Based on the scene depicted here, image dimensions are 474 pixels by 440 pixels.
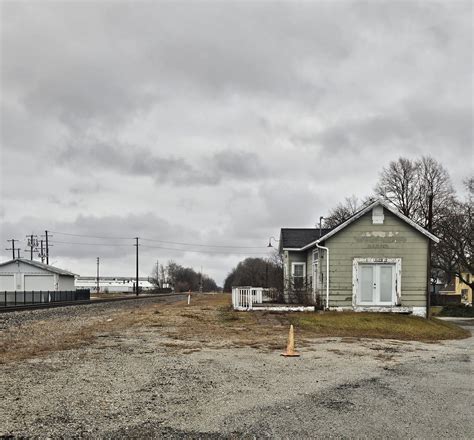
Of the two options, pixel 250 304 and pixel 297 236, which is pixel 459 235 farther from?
pixel 250 304

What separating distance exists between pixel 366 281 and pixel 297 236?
973 cm

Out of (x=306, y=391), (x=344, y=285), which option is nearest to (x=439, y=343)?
(x=344, y=285)

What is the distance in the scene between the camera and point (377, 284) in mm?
22812

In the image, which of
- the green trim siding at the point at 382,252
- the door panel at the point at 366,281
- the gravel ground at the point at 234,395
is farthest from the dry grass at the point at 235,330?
the gravel ground at the point at 234,395

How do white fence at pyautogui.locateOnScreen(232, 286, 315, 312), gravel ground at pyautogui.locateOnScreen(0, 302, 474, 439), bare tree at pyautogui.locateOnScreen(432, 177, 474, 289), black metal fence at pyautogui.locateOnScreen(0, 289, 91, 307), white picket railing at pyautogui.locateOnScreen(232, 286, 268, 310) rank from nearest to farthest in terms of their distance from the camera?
gravel ground at pyautogui.locateOnScreen(0, 302, 474, 439) < white fence at pyautogui.locateOnScreen(232, 286, 315, 312) < white picket railing at pyautogui.locateOnScreen(232, 286, 268, 310) < bare tree at pyautogui.locateOnScreen(432, 177, 474, 289) < black metal fence at pyautogui.locateOnScreen(0, 289, 91, 307)

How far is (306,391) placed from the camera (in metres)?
8.28

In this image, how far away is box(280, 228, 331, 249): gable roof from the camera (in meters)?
30.4

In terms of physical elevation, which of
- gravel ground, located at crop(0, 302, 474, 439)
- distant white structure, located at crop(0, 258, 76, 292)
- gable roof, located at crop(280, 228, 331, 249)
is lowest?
distant white structure, located at crop(0, 258, 76, 292)

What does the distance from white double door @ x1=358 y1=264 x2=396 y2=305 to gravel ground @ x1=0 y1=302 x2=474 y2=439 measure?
32.3 feet

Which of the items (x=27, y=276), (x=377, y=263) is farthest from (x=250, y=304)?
(x=27, y=276)

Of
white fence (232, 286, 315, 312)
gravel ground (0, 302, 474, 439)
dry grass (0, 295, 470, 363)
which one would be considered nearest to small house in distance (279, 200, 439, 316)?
dry grass (0, 295, 470, 363)

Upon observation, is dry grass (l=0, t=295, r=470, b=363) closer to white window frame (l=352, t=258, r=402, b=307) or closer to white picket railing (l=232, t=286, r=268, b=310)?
white window frame (l=352, t=258, r=402, b=307)

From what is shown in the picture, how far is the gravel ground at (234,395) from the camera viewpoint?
619cm

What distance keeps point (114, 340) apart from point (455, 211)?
3426 centimetres
